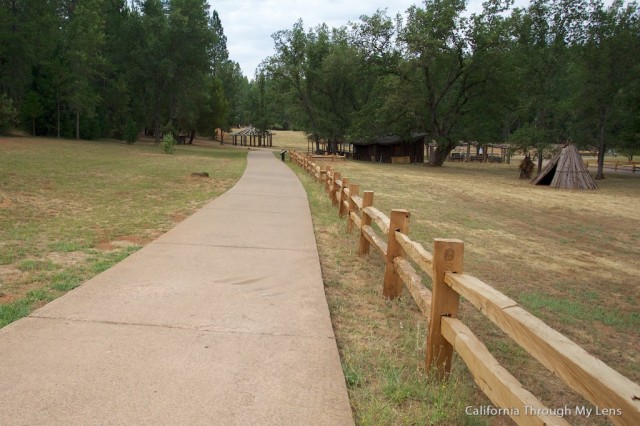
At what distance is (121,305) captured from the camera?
456 cm

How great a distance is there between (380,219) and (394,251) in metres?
0.85

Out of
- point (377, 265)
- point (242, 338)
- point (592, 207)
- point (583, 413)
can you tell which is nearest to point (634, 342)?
point (583, 413)

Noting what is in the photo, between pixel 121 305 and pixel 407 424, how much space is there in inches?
114

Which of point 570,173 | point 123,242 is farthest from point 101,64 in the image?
point 123,242

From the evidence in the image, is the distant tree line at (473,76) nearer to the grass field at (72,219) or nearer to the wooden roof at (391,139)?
the wooden roof at (391,139)

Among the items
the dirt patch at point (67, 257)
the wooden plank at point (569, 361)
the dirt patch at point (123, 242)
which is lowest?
the dirt patch at point (67, 257)

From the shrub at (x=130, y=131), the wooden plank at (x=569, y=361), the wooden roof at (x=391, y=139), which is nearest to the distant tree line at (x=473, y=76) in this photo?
the wooden roof at (x=391, y=139)

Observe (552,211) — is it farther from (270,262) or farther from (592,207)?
(270,262)

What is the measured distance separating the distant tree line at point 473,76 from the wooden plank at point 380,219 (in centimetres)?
3274

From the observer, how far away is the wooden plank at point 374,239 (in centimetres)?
597

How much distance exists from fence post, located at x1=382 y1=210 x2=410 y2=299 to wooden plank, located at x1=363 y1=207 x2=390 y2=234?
191 mm

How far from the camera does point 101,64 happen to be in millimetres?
47750

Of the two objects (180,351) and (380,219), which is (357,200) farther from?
(180,351)

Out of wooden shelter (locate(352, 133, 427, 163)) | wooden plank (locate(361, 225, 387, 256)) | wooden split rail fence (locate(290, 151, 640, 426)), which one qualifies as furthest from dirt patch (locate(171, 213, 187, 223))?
wooden shelter (locate(352, 133, 427, 163))
